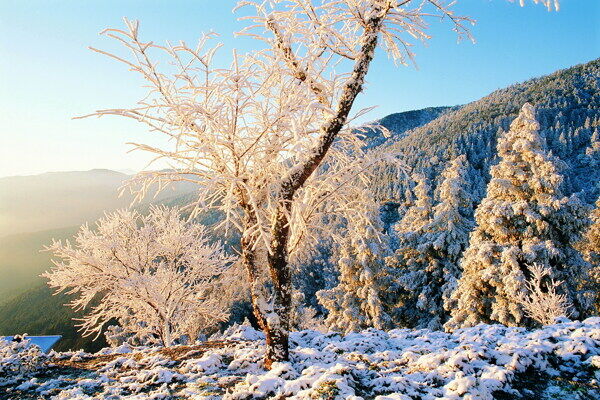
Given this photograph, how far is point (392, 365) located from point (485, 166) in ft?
528

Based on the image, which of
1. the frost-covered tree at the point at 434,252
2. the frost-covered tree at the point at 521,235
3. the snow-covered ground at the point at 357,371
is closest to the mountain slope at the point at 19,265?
the frost-covered tree at the point at 434,252

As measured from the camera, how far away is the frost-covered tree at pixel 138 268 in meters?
12.4

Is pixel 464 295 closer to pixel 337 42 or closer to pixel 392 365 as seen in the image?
pixel 392 365

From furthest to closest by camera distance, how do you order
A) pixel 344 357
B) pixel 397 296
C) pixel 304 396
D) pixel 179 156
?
pixel 397 296, pixel 344 357, pixel 179 156, pixel 304 396

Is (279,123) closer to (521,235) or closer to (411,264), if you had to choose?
(521,235)

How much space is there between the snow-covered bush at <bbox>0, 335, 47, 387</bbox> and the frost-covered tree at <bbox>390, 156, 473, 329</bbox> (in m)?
18.2

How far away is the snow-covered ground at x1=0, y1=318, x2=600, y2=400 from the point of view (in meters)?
3.98

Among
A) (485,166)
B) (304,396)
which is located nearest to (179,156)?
(304,396)

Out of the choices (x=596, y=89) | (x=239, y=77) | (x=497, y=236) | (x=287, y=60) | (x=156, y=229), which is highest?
(x=596, y=89)

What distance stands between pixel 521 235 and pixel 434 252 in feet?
21.1

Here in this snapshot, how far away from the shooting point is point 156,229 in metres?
15.1

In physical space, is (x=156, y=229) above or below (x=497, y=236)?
above

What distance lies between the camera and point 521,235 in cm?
1423

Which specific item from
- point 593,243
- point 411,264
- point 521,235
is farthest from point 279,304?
point 593,243
